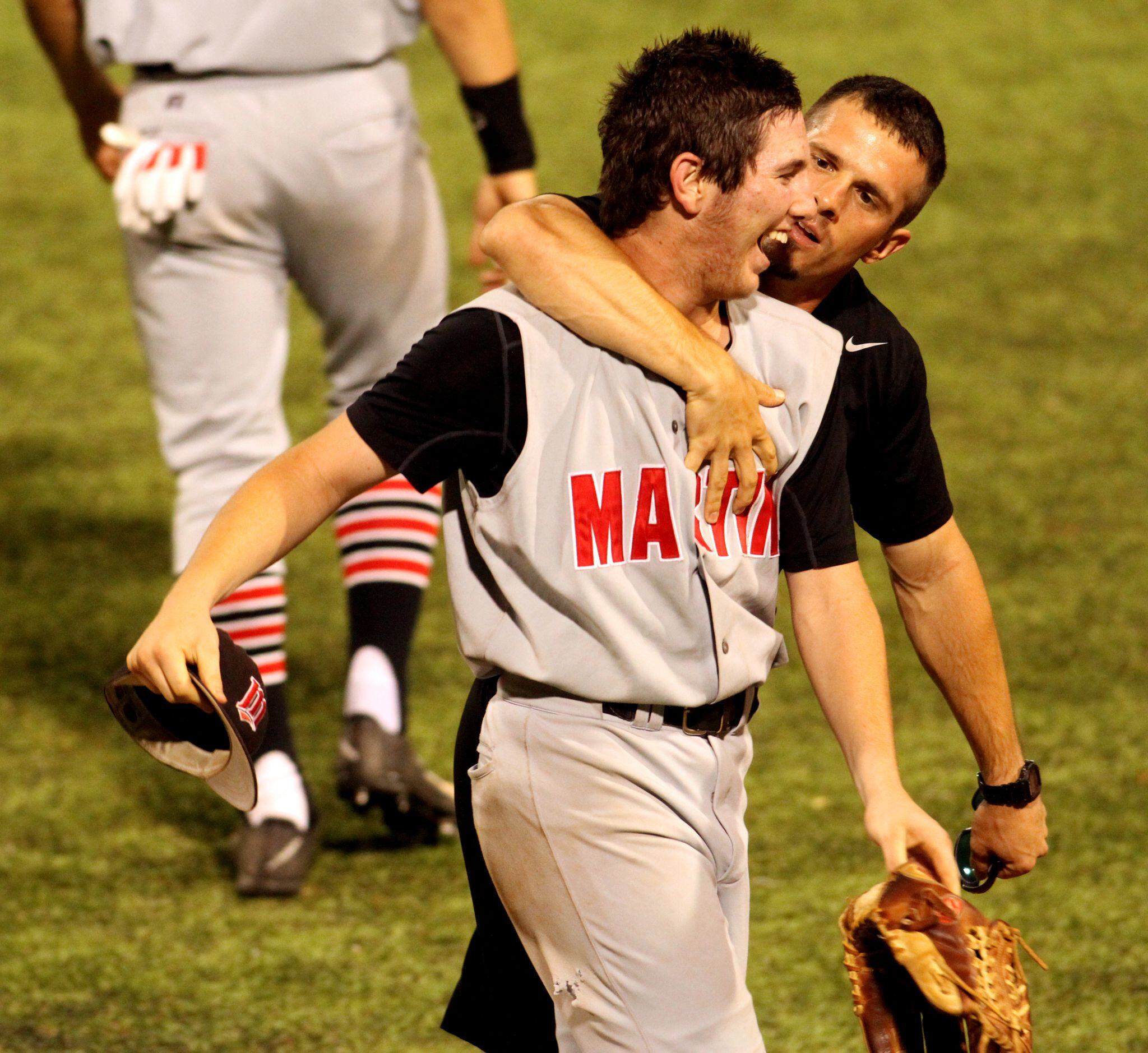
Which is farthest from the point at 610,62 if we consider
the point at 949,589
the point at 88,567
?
the point at 949,589

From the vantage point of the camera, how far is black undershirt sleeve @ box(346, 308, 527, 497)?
204 cm

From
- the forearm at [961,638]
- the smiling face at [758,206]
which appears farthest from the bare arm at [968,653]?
the smiling face at [758,206]

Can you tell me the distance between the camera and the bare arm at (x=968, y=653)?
243cm

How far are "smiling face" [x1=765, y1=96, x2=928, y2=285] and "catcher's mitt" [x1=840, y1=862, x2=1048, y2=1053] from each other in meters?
0.78

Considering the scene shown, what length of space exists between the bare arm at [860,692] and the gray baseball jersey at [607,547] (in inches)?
4.0

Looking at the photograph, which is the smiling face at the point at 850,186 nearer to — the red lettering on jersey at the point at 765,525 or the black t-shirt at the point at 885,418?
the black t-shirt at the point at 885,418

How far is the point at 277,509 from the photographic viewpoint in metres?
2.00

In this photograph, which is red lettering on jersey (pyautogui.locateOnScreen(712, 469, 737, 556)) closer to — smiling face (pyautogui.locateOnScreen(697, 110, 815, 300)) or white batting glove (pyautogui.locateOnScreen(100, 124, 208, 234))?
smiling face (pyautogui.locateOnScreen(697, 110, 815, 300))

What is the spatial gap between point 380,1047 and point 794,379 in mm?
1512

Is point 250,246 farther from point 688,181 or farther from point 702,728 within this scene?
point 702,728

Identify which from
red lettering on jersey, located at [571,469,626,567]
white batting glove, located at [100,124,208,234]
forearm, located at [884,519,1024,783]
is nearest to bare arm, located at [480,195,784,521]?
red lettering on jersey, located at [571,469,626,567]

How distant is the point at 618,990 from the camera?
6.69ft

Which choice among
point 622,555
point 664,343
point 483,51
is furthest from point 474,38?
point 622,555

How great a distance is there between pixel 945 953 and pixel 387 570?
6.60 feet
